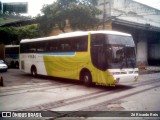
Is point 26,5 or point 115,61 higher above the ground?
point 26,5

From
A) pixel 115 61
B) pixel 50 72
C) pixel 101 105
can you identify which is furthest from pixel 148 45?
pixel 101 105

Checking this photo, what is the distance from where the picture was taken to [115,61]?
12.0 metres

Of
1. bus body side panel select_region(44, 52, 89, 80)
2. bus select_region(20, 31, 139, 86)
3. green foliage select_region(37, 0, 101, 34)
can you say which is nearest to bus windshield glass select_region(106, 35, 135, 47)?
bus select_region(20, 31, 139, 86)

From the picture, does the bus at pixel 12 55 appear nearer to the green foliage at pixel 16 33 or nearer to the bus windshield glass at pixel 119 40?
the green foliage at pixel 16 33

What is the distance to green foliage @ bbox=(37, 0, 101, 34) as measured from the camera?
77.1 feet

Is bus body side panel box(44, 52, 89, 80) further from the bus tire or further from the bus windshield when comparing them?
the bus tire

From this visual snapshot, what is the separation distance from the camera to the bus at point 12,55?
30400 millimetres

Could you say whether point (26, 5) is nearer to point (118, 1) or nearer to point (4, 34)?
point (4, 34)

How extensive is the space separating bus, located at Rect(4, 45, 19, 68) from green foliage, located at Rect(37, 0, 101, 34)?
619 cm

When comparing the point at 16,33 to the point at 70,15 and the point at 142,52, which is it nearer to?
the point at 70,15

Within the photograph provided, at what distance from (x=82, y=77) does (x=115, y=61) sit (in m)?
2.71

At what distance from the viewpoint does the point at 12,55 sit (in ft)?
103

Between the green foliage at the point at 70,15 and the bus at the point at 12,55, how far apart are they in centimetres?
619

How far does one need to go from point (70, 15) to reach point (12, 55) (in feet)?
38.4
